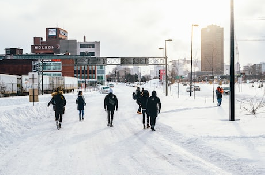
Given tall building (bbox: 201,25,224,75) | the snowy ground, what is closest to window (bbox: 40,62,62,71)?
tall building (bbox: 201,25,224,75)

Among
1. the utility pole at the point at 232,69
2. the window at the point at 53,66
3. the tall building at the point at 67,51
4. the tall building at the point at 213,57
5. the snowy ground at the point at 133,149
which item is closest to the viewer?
the snowy ground at the point at 133,149

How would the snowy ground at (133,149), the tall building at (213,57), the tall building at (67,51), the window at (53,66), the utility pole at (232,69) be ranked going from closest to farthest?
the snowy ground at (133,149)
the utility pole at (232,69)
the tall building at (213,57)
the window at (53,66)
the tall building at (67,51)

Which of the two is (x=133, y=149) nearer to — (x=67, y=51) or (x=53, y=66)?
(x=53, y=66)

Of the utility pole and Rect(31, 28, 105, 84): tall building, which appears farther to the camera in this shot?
Rect(31, 28, 105, 84): tall building

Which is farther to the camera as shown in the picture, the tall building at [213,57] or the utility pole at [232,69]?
the tall building at [213,57]

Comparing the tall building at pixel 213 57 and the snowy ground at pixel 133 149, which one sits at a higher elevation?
the tall building at pixel 213 57

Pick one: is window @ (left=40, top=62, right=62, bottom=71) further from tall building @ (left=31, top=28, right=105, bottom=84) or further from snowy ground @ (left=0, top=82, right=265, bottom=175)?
snowy ground @ (left=0, top=82, right=265, bottom=175)

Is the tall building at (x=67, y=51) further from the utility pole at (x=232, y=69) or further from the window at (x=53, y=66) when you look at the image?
the utility pole at (x=232, y=69)

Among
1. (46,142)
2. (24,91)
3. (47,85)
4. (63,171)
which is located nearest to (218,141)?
(63,171)

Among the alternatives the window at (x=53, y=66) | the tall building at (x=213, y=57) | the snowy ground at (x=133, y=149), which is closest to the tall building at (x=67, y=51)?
the window at (x=53, y=66)

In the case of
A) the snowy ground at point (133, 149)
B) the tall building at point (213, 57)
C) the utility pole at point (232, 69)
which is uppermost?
the tall building at point (213, 57)

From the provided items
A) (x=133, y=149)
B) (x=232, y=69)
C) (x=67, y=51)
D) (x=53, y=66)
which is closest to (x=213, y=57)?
(x=232, y=69)

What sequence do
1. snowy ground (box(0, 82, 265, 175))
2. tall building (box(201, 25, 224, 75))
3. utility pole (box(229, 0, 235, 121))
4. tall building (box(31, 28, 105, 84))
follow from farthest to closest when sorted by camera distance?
1. tall building (box(31, 28, 105, 84))
2. tall building (box(201, 25, 224, 75))
3. utility pole (box(229, 0, 235, 121))
4. snowy ground (box(0, 82, 265, 175))

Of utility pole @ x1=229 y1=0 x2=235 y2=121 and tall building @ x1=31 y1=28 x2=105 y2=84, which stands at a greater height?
tall building @ x1=31 y1=28 x2=105 y2=84
